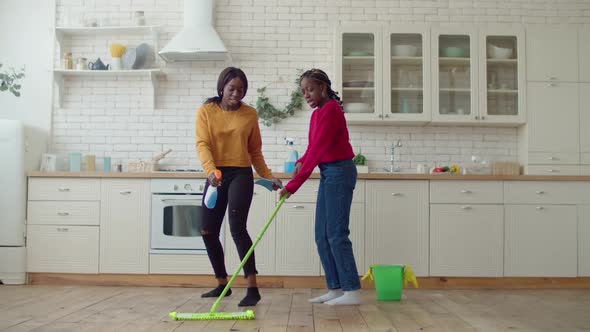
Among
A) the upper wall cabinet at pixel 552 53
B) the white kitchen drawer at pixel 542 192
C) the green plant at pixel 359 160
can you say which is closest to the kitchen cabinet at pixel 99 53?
the green plant at pixel 359 160

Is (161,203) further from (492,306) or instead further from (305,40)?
(492,306)

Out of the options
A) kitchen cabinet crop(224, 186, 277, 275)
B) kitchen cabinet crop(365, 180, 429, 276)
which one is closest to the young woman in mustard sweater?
A: kitchen cabinet crop(224, 186, 277, 275)

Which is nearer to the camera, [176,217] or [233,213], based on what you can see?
[233,213]

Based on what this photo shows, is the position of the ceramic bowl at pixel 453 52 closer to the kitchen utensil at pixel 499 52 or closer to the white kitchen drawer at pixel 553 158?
the kitchen utensil at pixel 499 52

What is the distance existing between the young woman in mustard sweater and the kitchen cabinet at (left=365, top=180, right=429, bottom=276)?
50.8 inches

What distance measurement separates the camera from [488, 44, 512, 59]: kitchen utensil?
5.21 m

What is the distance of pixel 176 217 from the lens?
4.70 meters

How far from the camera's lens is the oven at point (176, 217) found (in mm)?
4676

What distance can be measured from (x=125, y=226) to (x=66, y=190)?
488 mm

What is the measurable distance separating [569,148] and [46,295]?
3870 millimetres

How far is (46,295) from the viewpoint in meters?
4.10

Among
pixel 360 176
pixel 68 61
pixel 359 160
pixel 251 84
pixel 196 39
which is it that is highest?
pixel 196 39

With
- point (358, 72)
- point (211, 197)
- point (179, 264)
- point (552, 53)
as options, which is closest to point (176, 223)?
point (179, 264)

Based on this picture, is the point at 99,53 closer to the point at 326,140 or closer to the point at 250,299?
the point at 326,140
